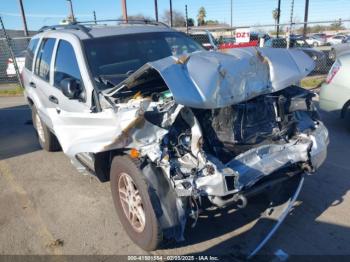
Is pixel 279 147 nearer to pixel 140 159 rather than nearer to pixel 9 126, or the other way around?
pixel 140 159

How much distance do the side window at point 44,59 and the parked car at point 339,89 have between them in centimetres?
468

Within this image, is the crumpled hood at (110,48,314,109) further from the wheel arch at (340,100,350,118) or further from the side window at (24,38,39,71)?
the side window at (24,38,39,71)

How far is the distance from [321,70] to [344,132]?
606 centimetres

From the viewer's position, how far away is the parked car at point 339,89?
5648 millimetres

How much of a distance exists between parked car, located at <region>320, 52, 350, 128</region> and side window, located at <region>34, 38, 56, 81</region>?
15.4 feet

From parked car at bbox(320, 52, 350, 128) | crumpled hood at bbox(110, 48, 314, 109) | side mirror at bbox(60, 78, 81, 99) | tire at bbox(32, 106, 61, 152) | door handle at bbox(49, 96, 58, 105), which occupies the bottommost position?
tire at bbox(32, 106, 61, 152)

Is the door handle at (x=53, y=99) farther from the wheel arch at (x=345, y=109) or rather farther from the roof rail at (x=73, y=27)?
the wheel arch at (x=345, y=109)

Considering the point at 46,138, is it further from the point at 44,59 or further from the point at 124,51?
the point at 124,51

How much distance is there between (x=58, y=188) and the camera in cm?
439

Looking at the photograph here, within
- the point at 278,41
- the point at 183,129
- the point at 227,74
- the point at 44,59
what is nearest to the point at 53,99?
the point at 44,59

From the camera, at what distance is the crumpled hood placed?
263 cm

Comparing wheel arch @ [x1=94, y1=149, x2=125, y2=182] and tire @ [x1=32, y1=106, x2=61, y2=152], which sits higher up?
wheel arch @ [x1=94, y1=149, x2=125, y2=182]

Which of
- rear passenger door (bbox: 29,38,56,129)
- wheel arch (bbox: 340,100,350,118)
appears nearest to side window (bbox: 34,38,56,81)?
rear passenger door (bbox: 29,38,56,129)

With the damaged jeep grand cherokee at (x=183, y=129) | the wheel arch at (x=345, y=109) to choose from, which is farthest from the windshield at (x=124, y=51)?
the wheel arch at (x=345, y=109)
